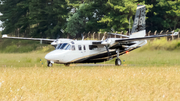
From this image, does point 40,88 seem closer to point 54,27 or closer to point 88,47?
point 88,47

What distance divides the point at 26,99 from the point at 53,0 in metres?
66.1

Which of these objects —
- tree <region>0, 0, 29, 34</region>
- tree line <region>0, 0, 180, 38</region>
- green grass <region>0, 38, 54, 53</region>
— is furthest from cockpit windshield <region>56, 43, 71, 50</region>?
tree <region>0, 0, 29, 34</region>

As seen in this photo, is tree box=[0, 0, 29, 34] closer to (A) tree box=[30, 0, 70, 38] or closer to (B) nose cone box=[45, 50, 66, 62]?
(A) tree box=[30, 0, 70, 38]

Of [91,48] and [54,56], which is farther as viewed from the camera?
[91,48]

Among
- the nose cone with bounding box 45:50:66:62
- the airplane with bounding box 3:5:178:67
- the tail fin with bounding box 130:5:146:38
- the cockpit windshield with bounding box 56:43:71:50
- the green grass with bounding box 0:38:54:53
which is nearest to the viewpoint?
the nose cone with bounding box 45:50:66:62

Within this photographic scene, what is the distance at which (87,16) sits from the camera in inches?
2650

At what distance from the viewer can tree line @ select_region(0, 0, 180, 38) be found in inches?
2420

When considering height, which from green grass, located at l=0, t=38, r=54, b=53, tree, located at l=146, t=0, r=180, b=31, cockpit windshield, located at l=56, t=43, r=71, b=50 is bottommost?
green grass, located at l=0, t=38, r=54, b=53

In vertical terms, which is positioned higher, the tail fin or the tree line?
the tree line

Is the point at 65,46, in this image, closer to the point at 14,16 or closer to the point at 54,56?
the point at 54,56

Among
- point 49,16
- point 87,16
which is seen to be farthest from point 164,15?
point 49,16

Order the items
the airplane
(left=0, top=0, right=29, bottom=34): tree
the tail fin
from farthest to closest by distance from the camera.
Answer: (left=0, top=0, right=29, bottom=34): tree < the tail fin < the airplane

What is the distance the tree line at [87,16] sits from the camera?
61.5m

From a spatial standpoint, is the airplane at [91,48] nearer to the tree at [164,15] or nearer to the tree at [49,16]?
the tree at [164,15]
